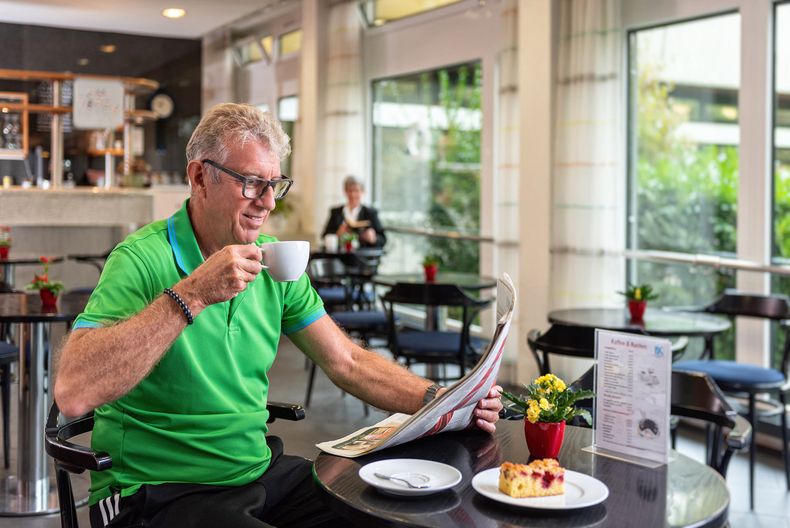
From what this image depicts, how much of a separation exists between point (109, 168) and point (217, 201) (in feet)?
30.7

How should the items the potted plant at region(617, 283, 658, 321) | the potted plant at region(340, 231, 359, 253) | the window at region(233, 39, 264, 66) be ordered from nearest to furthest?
the potted plant at region(617, 283, 658, 321) → the potted plant at region(340, 231, 359, 253) → the window at region(233, 39, 264, 66)

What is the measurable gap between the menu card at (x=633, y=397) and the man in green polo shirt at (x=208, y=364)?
0.24 meters

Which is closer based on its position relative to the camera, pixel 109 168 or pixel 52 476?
pixel 52 476

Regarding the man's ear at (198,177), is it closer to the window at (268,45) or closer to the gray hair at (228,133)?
the gray hair at (228,133)

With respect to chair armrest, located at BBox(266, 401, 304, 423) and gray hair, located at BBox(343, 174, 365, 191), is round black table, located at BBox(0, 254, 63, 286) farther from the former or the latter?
Result: chair armrest, located at BBox(266, 401, 304, 423)

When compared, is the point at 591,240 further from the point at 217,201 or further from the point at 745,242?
the point at 217,201

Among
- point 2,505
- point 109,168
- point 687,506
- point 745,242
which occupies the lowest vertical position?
point 2,505

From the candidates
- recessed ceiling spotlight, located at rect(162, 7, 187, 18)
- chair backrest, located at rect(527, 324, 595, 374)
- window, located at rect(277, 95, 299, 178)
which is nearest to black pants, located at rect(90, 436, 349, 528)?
chair backrest, located at rect(527, 324, 595, 374)

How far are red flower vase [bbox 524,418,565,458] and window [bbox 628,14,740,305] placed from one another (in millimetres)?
3673

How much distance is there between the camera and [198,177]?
2.00m

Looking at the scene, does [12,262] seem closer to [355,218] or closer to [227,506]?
[355,218]

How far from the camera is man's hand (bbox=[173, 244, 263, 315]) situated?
171 centimetres

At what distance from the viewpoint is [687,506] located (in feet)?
5.05

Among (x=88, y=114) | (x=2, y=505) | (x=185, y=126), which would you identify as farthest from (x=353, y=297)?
(x=185, y=126)
